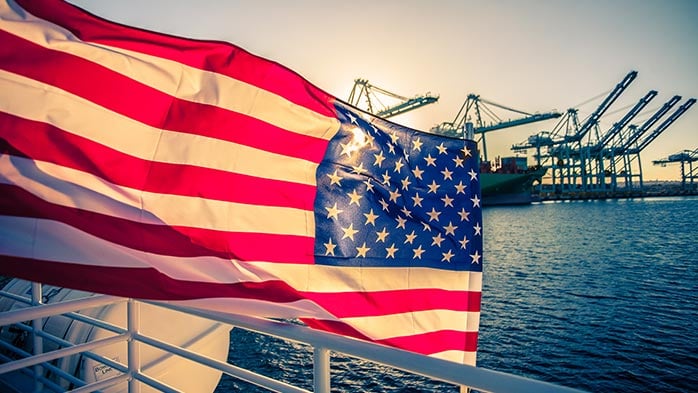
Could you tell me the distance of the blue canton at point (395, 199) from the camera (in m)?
1.83

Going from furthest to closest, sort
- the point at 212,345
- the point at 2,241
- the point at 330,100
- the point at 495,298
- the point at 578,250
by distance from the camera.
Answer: the point at 578,250, the point at 495,298, the point at 212,345, the point at 330,100, the point at 2,241

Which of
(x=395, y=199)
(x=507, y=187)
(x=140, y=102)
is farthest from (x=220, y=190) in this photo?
(x=507, y=187)

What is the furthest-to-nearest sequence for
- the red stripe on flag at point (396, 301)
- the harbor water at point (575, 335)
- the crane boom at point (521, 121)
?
the crane boom at point (521, 121)
the harbor water at point (575, 335)
the red stripe on flag at point (396, 301)

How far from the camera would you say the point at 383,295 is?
1.84 meters

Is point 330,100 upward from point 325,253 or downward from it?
upward

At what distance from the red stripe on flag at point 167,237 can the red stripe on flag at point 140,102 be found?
1.26ft

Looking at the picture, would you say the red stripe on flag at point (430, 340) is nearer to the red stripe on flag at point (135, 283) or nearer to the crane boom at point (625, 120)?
the red stripe on flag at point (135, 283)

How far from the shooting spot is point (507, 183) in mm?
72688

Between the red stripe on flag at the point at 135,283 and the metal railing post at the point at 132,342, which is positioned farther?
the metal railing post at the point at 132,342

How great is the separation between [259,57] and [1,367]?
1.46 metres

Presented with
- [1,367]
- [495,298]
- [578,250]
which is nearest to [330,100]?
[1,367]

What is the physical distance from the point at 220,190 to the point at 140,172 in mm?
293

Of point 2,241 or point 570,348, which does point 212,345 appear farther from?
point 570,348

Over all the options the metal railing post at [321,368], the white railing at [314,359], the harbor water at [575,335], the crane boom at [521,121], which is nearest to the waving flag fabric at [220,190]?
the white railing at [314,359]
